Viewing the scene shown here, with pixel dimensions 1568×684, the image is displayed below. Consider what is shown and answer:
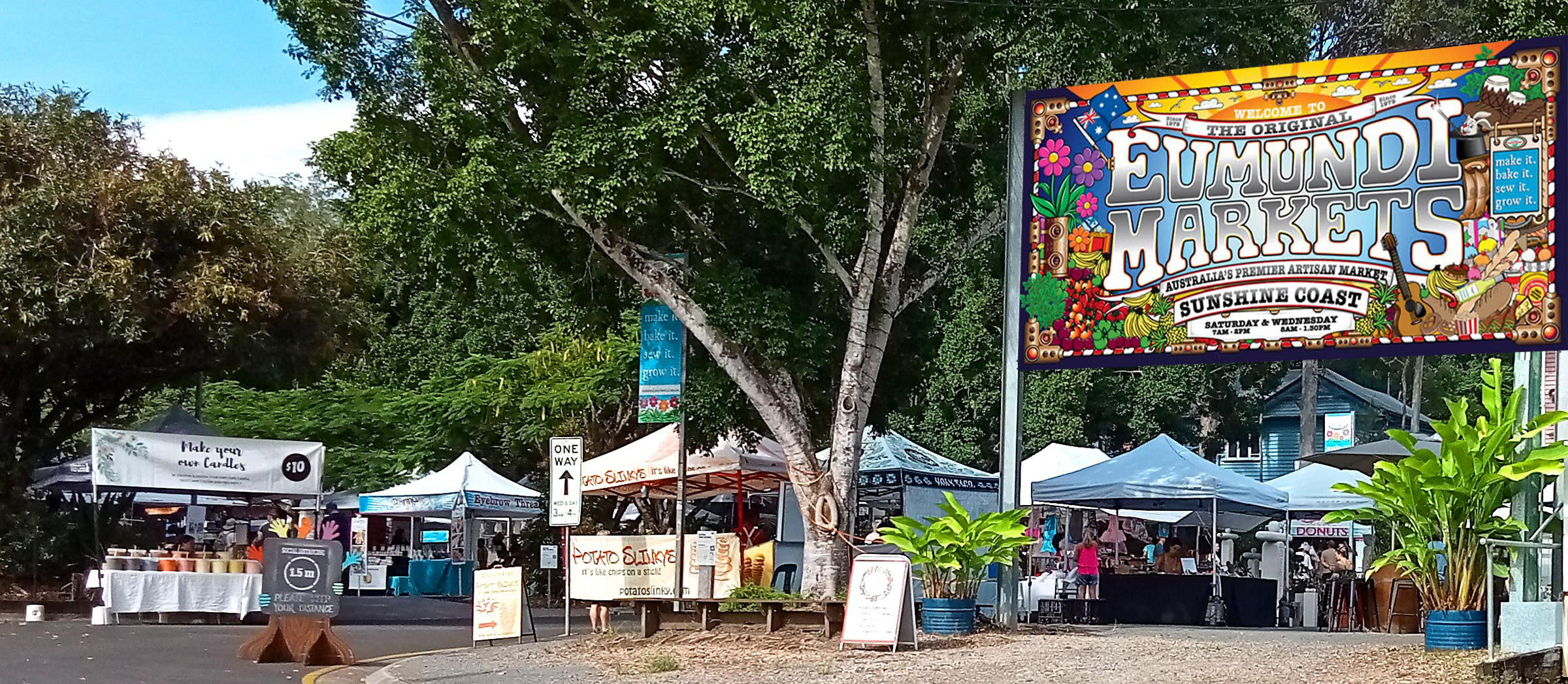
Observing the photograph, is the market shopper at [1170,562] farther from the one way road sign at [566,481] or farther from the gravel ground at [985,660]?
the one way road sign at [566,481]

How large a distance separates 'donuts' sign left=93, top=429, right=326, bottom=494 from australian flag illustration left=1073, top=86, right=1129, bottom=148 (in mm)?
13564

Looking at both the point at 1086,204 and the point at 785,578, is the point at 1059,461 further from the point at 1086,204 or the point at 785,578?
the point at 1086,204

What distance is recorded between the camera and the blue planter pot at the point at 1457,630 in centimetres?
1380

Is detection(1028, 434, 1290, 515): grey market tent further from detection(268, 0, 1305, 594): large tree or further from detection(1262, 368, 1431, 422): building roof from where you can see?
detection(1262, 368, 1431, 422): building roof

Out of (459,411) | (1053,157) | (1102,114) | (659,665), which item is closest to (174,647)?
(659,665)

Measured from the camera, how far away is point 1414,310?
15531 mm

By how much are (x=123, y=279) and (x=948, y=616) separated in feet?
43.9

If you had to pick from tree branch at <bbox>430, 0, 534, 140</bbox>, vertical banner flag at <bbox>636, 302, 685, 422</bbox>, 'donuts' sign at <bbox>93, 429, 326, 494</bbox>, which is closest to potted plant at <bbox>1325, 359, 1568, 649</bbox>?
vertical banner flag at <bbox>636, 302, 685, 422</bbox>

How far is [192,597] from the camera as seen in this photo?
76.8ft

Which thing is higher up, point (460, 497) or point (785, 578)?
point (460, 497)

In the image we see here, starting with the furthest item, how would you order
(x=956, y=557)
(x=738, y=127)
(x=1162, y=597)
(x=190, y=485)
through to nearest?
(x=190, y=485)
(x=1162, y=597)
(x=738, y=127)
(x=956, y=557)

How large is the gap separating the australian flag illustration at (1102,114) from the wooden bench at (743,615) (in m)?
5.33

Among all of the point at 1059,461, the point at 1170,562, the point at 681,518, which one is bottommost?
the point at 1170,562

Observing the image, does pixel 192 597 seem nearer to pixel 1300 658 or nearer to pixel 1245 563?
pixel 1300 658
